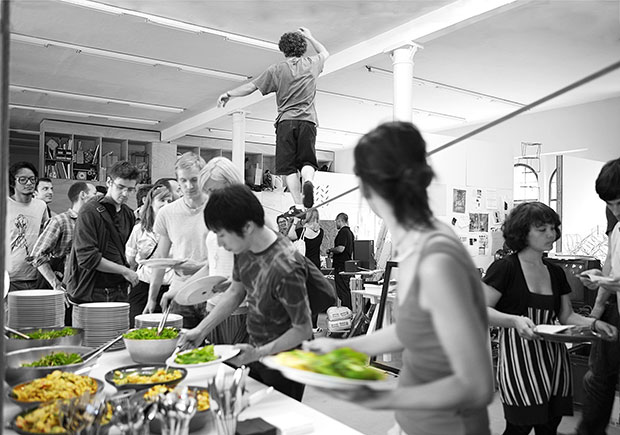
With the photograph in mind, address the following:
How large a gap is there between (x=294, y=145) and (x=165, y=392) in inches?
120

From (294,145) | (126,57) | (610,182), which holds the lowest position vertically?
(610,182)

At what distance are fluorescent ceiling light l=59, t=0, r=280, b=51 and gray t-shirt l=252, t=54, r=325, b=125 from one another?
2.49 meters

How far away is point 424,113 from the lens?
419 inches

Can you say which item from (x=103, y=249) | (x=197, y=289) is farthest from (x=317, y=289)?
(x=103, y=249)

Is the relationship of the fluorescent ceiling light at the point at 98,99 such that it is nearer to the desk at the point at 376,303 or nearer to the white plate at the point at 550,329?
the desk at the point at 376,303

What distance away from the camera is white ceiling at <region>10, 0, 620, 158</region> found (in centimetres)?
576

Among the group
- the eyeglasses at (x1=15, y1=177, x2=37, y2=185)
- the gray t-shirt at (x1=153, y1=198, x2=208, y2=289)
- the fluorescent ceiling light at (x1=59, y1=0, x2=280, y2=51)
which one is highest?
the fluorescent ceiling light at (x1=59, y1=0, x2=280, y2=51)

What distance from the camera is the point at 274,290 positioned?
1.51 meters

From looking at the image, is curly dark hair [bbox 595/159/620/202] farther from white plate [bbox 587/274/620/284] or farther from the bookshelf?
the bookshelf

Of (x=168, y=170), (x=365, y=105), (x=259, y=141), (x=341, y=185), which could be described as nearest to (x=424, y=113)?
(x=365, y=105)

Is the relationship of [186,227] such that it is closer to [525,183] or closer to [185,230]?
[185,230]

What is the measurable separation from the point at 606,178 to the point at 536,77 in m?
6.39

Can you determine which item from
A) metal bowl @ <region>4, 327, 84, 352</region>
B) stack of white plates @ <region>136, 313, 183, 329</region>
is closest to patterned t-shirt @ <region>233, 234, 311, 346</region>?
stack of white plates @ <region>136, 313, 183, 329</region>

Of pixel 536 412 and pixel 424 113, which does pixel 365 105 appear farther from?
pixel 536 412
